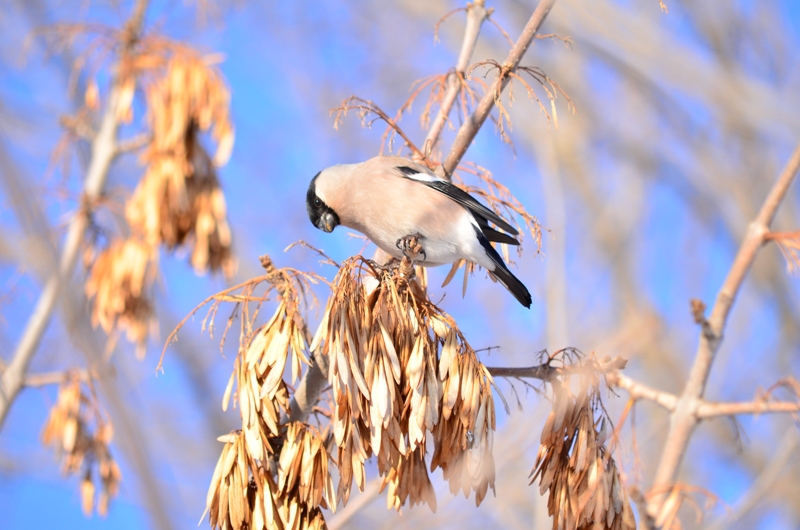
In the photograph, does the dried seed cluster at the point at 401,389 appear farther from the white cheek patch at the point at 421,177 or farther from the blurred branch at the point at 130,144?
the blurred branch at the point at 130,144

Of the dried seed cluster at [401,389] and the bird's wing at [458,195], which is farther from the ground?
the bird's wing at [458,195]

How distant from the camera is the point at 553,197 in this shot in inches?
147

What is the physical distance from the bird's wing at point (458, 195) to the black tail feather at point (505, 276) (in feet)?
0.26

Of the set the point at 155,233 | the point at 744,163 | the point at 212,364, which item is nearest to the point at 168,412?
the point at 212,364

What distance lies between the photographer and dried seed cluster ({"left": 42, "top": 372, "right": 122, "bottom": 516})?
320 cm

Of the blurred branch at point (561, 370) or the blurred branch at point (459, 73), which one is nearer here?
the blurred branch at point (561, 370)

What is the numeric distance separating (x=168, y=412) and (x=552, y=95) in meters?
7.25

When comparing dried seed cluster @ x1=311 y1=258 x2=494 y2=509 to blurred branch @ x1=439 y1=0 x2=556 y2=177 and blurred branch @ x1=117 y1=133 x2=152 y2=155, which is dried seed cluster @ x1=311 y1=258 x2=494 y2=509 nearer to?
blurred branch @ x1=439 y1=0 x2=556 y2=177

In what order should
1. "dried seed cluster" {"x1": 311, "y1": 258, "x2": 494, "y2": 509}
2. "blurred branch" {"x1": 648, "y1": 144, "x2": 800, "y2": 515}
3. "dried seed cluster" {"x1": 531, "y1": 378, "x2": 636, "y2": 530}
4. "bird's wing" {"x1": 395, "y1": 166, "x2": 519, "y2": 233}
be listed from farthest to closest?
"bird's wing" {"x1": 395, "y1": 166, "x2": 519, "y2": 233}, "blurred branch" {"x1": 648, "y1": 144, "x2": 800, "y2": 515}, "dried seed cluster" {"x1": 531, "y1": 378, "x2": 636, "y2": 530}, "dried seed cluster" {"x1": 311, "y1": 258, "x2": 494, "y2": 509}

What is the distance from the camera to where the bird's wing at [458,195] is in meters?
2.14

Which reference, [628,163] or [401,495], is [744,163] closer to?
[628,163]

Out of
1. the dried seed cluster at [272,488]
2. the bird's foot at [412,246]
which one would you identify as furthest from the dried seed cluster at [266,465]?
the bird's foot at [412,246]

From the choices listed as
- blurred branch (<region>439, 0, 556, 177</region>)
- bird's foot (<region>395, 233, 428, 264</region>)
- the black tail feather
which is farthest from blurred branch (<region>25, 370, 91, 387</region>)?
blurred branch (<region>439, 0, 556, 177</region>)

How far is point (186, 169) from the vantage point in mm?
3572
